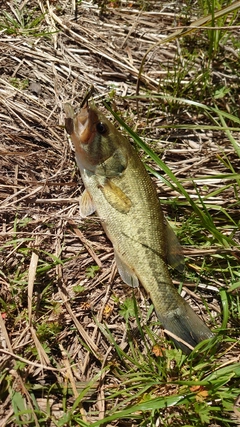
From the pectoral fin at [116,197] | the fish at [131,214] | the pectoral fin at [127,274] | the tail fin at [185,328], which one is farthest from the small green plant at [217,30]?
the tail fin at [185,328]

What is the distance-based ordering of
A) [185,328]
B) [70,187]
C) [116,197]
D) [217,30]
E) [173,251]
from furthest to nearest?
1. [217,30]
2. [70,187]
3. [173,251]
4. [116,197]
5. [185,328]

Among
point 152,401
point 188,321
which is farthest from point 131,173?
point 152,401

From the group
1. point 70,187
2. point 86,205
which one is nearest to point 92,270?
point 86,205

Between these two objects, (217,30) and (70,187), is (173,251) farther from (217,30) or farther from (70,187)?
(217,30)

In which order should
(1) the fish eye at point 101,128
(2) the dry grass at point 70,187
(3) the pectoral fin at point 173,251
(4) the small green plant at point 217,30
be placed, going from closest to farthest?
(2) the dry grass at point 70,187 → (1) the fish eye at point 101,128 → (3) the pectoral fin at point 173,251 → (4) the small green plant at point 217,30

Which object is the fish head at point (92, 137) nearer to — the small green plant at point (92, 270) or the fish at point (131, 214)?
the fish at point (131, 214)

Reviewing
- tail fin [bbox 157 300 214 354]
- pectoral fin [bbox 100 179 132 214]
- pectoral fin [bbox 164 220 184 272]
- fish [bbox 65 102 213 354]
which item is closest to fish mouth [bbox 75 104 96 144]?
fish [bbox 65 102 213 354]

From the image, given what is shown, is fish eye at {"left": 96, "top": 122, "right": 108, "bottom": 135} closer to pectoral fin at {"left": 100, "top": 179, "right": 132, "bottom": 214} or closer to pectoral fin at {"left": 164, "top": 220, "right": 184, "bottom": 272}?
pectoral fin at {"left": 100, "top": 179, "right": 132, "bottom": 214}
